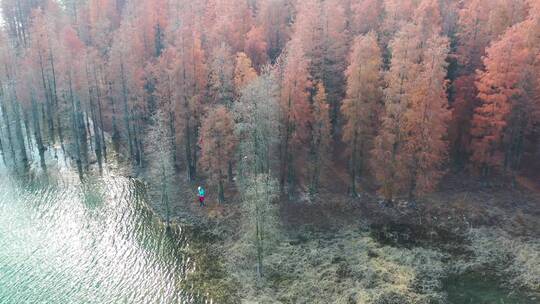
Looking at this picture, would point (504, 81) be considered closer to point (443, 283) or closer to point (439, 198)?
point (439, 198)

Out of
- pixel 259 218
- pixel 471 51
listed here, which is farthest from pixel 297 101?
pixel 471 51

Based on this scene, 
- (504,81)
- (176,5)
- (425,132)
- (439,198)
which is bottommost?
(439,198)

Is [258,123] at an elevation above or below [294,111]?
below

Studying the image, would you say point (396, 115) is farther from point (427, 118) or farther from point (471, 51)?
point (471, 51)

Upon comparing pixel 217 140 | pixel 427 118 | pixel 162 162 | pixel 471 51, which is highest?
pixel 471 51

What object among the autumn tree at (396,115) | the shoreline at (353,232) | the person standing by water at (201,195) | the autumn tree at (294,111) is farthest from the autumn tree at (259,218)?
the autumn tree at (396,115)

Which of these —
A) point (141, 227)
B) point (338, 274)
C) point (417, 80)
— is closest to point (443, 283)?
point (338, 274)

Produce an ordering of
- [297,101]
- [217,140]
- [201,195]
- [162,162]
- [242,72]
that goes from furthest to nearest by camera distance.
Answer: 1. [201,195]
2. [242,72]
3. [217,140]
4. [297,101]
5. [162,162]
